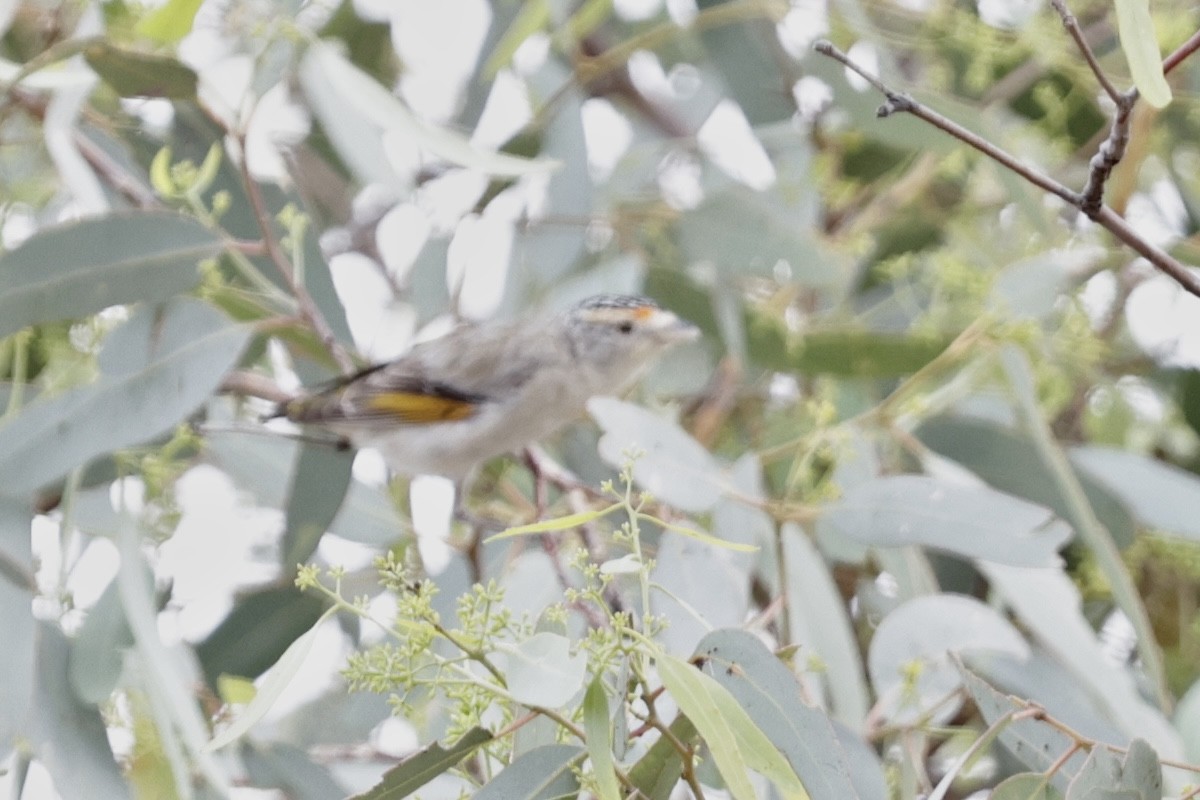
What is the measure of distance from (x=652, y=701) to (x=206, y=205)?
1.47 metres

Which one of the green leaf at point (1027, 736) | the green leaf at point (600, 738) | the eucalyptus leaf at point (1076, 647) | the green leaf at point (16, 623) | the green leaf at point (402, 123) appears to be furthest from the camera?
the green leaf at point (402, 123)

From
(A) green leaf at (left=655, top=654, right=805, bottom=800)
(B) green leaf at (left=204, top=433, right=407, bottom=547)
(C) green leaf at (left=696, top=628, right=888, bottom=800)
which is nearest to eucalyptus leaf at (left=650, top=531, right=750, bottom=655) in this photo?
(C) green leaf at (left=696, top=628, right=888, bottom=800)

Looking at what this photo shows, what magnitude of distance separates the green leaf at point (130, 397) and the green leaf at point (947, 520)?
2.63 ft

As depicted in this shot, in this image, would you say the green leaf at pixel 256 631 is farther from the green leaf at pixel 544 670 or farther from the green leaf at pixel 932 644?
the green leaf at pixel 544 670

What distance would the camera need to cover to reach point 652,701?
3.68 ft

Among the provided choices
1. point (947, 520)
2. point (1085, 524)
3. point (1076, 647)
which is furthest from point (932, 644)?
point (1085, 524)

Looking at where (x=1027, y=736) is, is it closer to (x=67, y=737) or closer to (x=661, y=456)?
(x=661, y=456)

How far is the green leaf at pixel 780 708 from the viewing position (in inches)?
48.8

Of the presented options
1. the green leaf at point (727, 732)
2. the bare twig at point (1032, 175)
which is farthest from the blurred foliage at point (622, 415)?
the bare twig at point (1032, 175)

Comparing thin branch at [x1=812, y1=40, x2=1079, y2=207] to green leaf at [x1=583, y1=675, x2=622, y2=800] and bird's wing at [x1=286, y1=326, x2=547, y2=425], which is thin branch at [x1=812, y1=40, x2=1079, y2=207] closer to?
green leaf at [x1=583, y1=675, x2=622, y2=800]

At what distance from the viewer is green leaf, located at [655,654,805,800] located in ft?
3.50

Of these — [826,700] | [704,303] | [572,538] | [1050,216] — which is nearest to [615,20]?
[704,303]

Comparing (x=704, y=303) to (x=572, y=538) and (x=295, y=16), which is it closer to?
(x=572, y=538)

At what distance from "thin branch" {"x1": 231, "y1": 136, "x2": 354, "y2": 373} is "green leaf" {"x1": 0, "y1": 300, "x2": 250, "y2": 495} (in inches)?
4.0
